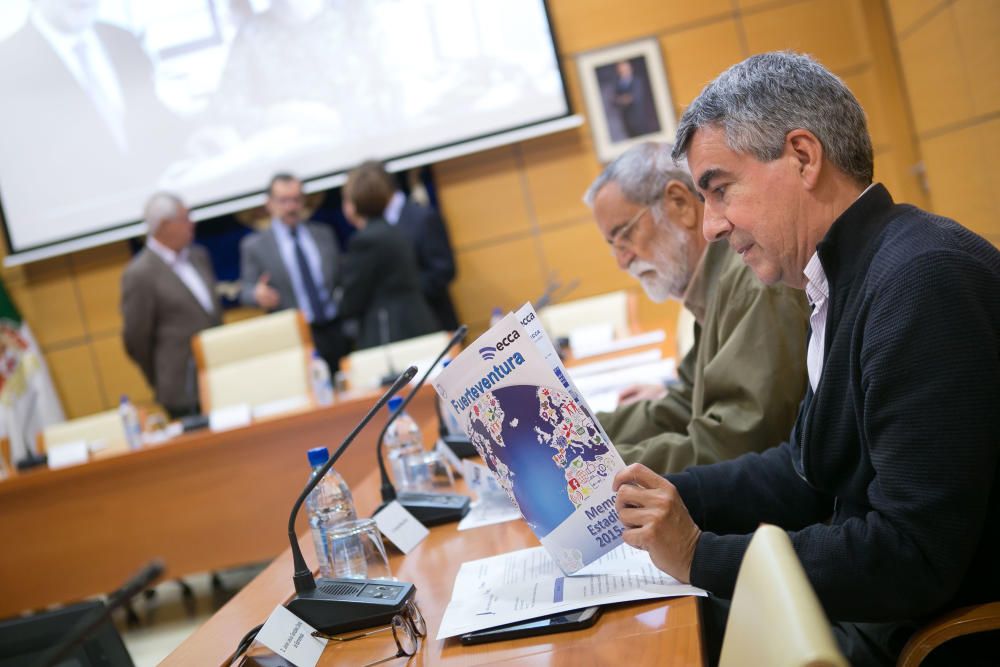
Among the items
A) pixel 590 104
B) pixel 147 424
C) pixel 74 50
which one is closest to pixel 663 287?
pixel 147 424

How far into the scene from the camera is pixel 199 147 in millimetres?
6227

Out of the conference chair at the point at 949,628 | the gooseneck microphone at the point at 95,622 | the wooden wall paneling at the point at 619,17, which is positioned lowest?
the conference chair at the point at 949,628

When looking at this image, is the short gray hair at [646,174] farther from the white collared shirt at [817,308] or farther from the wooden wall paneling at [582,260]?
the wooden wall paneling at [582,260]

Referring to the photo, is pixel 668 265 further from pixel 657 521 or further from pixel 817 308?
pixel 657 521

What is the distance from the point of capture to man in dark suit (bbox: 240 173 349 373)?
5746mm

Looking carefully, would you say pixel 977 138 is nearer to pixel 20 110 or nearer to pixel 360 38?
pixel 360 38

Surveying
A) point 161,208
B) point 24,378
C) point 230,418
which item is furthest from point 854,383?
point 24,378

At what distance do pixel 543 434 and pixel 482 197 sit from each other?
5.03m

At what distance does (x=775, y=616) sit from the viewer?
74 centimetres

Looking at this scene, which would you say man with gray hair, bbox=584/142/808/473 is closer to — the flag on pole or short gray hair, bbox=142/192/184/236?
short gray hair, bbox=142/192/184/236

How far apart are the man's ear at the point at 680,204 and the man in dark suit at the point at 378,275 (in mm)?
2935

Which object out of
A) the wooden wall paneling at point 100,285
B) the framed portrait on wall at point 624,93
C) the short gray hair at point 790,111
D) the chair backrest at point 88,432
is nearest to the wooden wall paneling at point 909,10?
the framed portrait on wall at point 624,93

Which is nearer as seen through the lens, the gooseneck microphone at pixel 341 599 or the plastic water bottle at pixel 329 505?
the gooseneck microphone at pixel 341 599

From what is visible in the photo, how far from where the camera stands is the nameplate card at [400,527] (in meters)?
1.73
